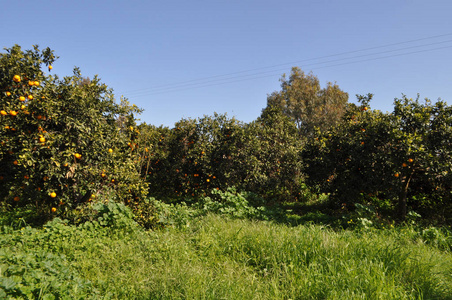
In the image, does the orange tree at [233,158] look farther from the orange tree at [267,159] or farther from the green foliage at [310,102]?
the green foliage at [310,102]

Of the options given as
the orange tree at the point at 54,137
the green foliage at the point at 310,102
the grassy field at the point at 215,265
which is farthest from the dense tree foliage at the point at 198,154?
the green foliage at the point at 310,102

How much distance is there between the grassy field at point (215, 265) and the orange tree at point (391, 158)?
164 centimetres

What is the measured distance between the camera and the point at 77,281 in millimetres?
3094

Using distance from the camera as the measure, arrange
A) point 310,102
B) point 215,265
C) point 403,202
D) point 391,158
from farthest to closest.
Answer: point 310,102
point 403,202
point 391,158
point 215,265

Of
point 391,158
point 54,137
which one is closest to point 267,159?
point 391,158

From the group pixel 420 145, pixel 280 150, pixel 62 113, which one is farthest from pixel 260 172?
pixel 62 113

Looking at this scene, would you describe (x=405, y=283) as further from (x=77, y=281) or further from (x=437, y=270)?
(x=77, y=281)

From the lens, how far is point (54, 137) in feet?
16.1

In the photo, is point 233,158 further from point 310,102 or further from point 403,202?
point 310,102

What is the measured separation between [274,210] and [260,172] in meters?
1.68

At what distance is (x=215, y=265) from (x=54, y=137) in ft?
11.5

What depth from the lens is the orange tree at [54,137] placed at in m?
4.98

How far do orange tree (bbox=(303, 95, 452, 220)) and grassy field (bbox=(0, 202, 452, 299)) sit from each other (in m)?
1.64

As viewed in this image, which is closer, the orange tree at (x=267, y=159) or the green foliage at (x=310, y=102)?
the orange tree at (x=267, y=159)
